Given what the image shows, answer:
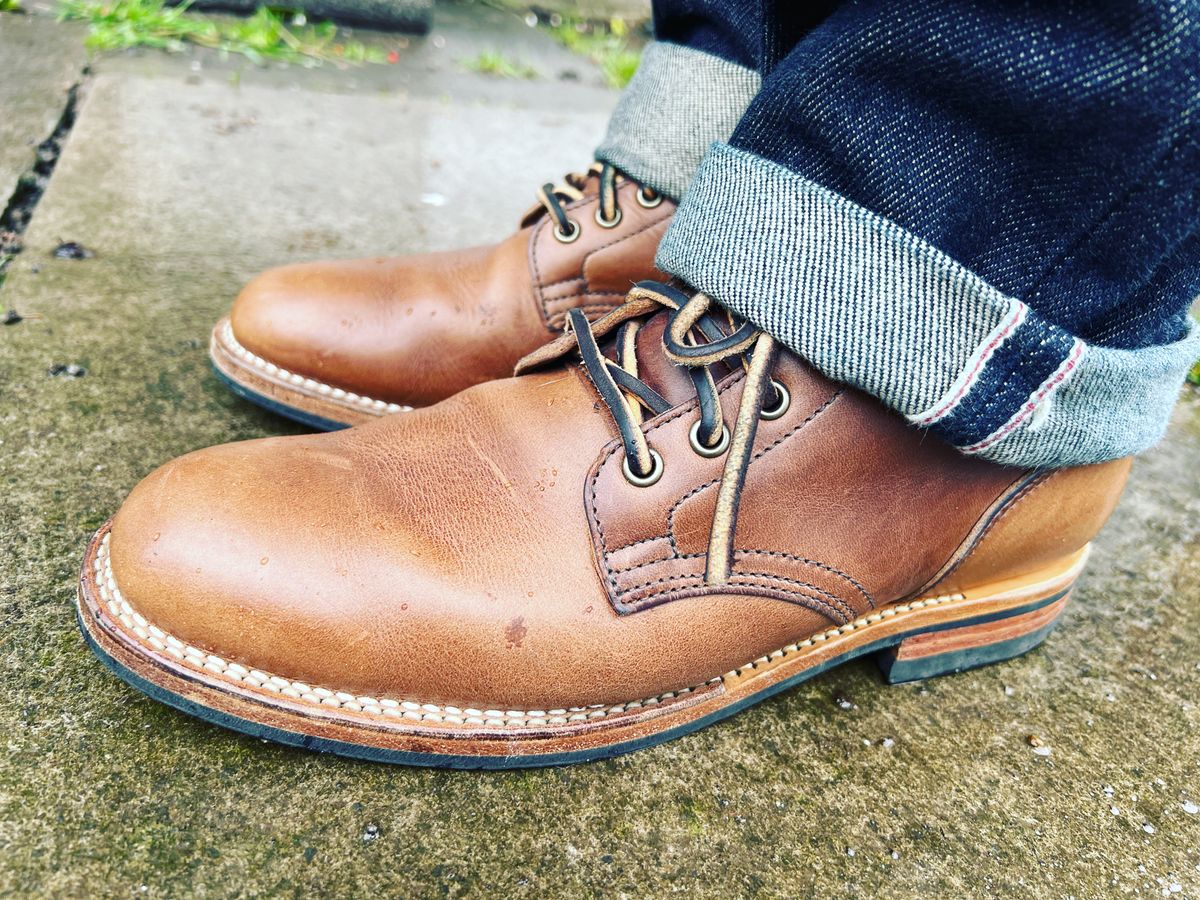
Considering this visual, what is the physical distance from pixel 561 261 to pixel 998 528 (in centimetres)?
74

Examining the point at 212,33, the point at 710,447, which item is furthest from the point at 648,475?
the point at 212,33

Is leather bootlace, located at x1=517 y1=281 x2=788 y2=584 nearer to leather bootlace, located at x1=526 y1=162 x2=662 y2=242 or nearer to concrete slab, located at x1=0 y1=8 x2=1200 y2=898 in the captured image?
concrete slab, located at x1=0 y1=8 x2=1200 y2=898

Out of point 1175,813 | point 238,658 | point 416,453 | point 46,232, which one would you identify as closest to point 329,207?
point 46,232

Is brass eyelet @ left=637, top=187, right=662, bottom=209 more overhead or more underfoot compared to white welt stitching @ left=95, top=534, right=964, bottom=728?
more overhead

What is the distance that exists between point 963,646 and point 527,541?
59cm

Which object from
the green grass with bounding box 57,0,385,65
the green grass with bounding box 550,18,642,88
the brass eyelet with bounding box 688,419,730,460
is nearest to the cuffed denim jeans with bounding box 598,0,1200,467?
the brass eyelet with bounding box 688,419,730,460

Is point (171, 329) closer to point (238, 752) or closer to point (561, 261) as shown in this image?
point (561, 261)

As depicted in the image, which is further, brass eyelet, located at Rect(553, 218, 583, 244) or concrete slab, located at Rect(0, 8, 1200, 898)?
brass eyelet, located at Rect(553, 218, 583, 244)

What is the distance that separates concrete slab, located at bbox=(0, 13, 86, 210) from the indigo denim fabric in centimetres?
165

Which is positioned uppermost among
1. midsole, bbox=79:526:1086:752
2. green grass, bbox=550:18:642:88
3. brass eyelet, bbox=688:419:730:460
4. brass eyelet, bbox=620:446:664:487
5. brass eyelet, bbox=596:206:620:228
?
brass eyelet, bbox=596:206:620:228

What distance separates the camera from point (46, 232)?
1657mm

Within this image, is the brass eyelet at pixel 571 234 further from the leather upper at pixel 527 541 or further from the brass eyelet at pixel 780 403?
the brass eyelet at pixel 780 403

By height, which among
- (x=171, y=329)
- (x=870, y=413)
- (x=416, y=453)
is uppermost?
(x=870, y=413)

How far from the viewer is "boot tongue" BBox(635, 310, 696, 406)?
896 mm
